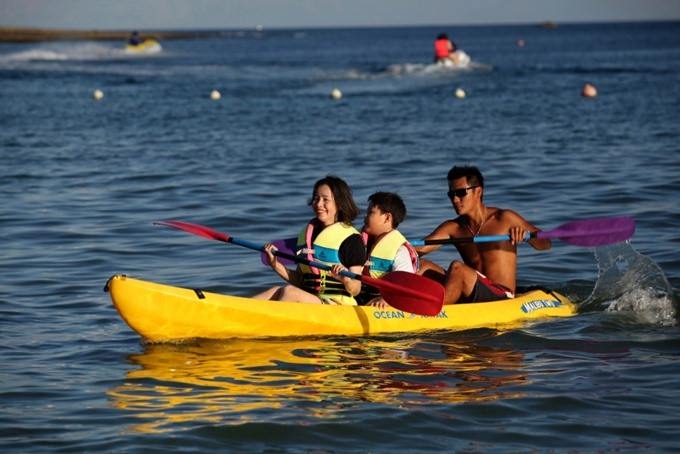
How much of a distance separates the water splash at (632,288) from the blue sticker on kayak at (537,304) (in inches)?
14.4

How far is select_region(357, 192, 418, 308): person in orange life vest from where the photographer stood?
25.4 feet

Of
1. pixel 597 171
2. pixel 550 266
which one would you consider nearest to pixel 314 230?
pixel 550 266

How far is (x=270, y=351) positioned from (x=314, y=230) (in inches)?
38.0

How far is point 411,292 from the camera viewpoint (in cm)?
743

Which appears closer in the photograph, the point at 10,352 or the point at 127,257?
the point at 10,352

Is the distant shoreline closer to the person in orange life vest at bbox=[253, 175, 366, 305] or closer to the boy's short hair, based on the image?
the person in orange life vest at bbox=[253, 175, 366, 305]

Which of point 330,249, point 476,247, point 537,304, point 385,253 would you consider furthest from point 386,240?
point 537,304

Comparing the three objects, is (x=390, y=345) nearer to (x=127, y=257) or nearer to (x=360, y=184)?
(x=127, y=257)

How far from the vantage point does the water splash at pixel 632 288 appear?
8.55m

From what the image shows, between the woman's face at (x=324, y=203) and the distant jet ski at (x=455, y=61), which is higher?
the distant jet ski at (x=455, y=61)

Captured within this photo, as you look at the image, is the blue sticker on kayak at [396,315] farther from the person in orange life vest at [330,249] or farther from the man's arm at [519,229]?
the man's arm at [519,229]

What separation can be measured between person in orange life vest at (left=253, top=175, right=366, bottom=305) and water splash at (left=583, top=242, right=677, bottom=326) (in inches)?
83.5

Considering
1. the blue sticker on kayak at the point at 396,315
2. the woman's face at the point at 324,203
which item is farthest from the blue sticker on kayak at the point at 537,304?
the woman's face at the point at 324,203

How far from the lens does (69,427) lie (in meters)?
6.07
